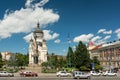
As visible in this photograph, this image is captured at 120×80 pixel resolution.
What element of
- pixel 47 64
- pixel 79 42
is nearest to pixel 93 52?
pixel 47 64

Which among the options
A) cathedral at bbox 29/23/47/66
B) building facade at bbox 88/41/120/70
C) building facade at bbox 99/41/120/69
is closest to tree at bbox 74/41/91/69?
building facade at bbox 88/41/120/70

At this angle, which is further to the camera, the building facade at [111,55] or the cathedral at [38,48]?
the cathedral at [38,48]

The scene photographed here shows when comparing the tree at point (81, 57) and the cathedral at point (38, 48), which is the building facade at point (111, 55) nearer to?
the tree at point (81, 57)

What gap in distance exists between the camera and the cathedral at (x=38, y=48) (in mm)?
Result: 121244

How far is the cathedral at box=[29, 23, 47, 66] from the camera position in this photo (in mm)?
121244

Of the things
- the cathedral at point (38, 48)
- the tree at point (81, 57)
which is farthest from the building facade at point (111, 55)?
the cathedral at point (38, 48)

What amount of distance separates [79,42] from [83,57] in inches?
223

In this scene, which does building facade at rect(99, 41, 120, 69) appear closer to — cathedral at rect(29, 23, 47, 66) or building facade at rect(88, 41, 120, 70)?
building facade at rect(88, 41, 120, 70)

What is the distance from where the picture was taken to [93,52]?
15350 centimetres

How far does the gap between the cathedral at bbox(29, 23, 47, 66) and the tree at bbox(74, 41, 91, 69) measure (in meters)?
34.4

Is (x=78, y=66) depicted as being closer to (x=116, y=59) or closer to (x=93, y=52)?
(x=116, y=59)

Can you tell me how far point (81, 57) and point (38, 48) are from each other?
129 ft

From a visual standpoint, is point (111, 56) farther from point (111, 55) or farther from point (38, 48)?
point (38, 48)

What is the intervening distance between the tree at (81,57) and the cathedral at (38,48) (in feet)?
113
